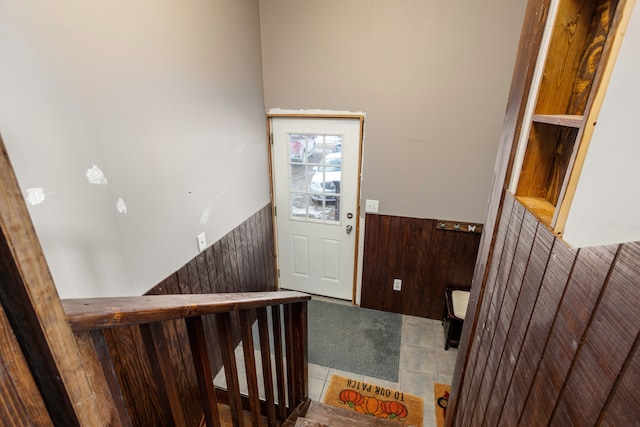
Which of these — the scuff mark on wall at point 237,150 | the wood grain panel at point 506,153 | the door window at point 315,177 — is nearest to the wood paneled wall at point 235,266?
the door window at point 315,177

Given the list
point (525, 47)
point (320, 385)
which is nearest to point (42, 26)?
point (525, 47)

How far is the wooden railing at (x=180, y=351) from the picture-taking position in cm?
49

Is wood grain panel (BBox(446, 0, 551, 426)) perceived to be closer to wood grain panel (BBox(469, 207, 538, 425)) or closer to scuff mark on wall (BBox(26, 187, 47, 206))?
wood grain panel (BBox(469, 207, 538, 425))

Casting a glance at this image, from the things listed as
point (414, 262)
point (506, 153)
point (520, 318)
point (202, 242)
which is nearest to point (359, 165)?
point (414, 262)

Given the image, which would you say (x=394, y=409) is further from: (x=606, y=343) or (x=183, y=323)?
(x=606, y=343)

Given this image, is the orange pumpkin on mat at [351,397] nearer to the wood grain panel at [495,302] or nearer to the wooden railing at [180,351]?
the wooden railing at [180,351]

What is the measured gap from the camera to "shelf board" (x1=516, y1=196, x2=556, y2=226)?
753mm

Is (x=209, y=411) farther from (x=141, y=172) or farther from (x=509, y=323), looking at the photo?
(x=141, y=172)

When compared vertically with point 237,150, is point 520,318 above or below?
below

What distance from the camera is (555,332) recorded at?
25.2 inches

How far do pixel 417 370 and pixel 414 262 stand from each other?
35.6 inches

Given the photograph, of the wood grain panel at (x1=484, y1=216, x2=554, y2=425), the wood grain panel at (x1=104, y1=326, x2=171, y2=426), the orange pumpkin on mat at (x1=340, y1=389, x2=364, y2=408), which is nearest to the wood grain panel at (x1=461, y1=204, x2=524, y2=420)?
the wood grain panel at (x1=484, y1=216, x2=554, y2=425)

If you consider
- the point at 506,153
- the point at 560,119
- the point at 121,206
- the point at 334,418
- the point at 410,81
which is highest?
the point at 410,81

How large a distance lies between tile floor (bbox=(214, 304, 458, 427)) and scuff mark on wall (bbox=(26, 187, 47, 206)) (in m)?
1.80
